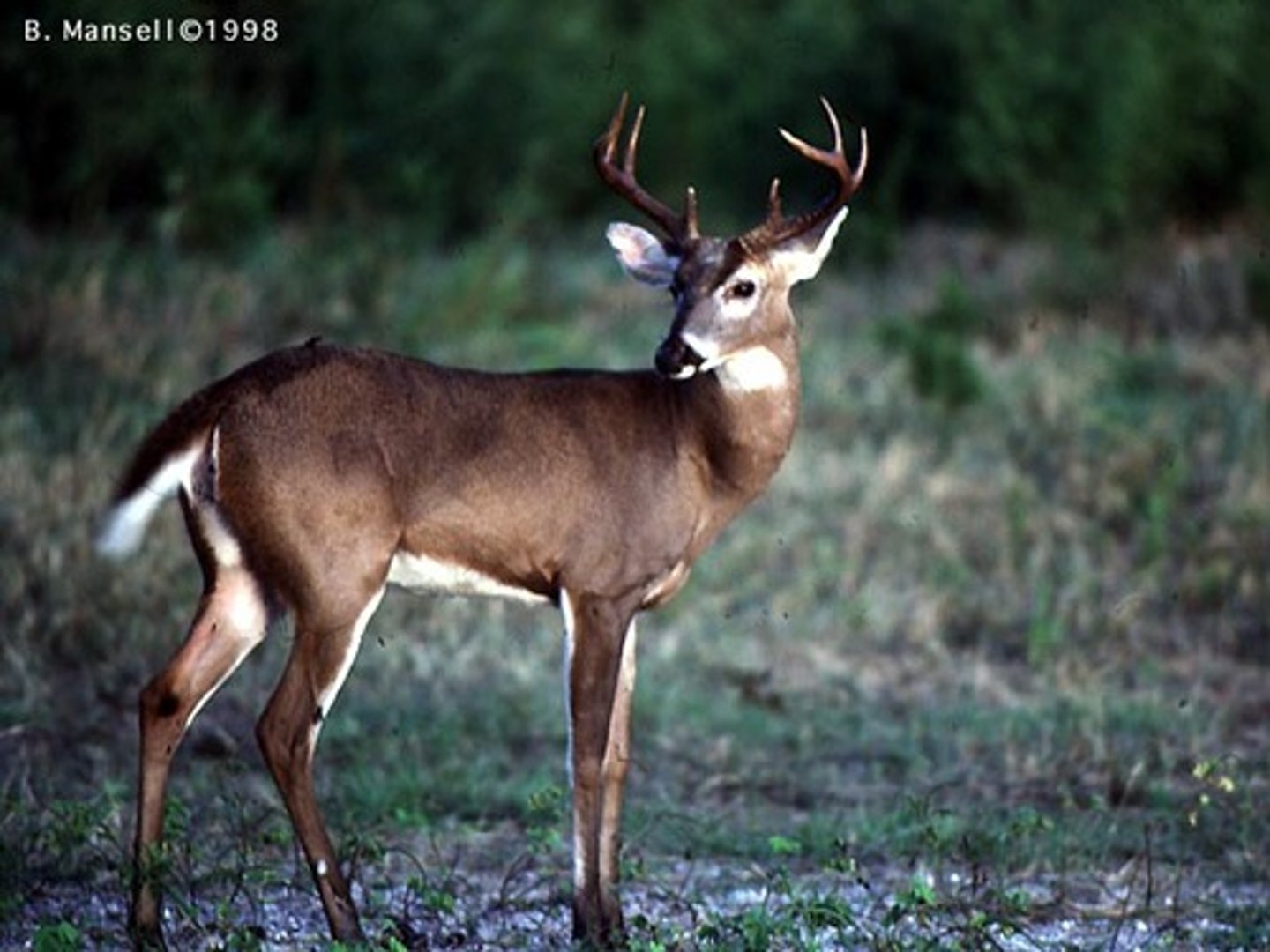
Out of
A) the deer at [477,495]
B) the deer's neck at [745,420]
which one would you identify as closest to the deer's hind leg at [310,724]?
the deer at [477,495]

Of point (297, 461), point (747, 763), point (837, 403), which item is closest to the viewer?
→ point (297, 461)

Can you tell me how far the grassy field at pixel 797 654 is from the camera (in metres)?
7.36

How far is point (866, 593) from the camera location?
36.9 feet

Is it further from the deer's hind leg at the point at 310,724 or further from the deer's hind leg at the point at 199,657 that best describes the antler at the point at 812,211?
the deer's hind leg at the point at 199,657

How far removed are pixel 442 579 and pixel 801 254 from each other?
59.2 inches

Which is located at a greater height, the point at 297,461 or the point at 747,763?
the point at 297,461

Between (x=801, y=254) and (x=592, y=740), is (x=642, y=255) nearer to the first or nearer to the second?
(x=801, y=254)

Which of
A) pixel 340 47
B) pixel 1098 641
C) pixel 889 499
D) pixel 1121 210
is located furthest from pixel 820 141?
pixel 1098 641

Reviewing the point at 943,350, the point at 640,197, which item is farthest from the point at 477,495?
the point at 943,350

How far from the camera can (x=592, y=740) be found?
23.1ft

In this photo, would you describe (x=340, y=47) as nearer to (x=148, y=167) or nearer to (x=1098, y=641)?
(x=148, y=167)

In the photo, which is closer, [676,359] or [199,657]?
[199,657]

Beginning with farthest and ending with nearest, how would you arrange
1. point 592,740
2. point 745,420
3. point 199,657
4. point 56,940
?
point 745,420 < point 592,740 < point 199,657 < point 56,940

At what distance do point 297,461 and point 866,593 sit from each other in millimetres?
4888
